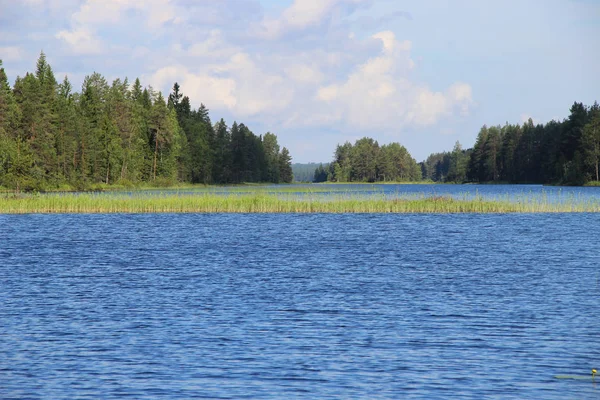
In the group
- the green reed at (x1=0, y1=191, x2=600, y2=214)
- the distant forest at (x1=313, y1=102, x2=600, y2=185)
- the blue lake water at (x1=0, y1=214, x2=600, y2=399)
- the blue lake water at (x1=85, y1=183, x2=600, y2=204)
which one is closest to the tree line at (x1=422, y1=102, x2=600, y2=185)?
the distant forest at (x1=313, y1=102, x2=600, y2=185)

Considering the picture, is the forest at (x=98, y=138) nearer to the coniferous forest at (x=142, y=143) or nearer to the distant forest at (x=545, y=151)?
the coniferous forest at (x=142, y=143)

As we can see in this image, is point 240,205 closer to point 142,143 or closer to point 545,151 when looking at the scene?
point 142,143

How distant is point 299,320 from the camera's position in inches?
707

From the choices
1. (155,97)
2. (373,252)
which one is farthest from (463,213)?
(155,97)

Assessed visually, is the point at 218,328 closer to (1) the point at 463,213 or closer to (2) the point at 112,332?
(2) the point at 112,332

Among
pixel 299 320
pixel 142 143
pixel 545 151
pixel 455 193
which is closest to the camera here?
pixel 299 320

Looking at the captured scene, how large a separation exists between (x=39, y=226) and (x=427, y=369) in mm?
43209

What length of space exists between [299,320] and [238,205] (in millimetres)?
43255

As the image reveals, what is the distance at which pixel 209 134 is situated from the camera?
6737 inches

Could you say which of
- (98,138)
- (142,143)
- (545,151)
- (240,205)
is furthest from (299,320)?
(545,151)

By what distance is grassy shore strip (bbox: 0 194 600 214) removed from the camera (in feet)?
191

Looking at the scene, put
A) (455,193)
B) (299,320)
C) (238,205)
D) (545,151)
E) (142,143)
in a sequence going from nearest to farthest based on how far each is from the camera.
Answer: (299,320) → (238,205) → (455,193) → (142,143) → (545,151)

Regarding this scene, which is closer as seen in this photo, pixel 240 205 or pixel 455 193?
pixel 240 205

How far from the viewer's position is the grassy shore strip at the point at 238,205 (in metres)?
58.2
